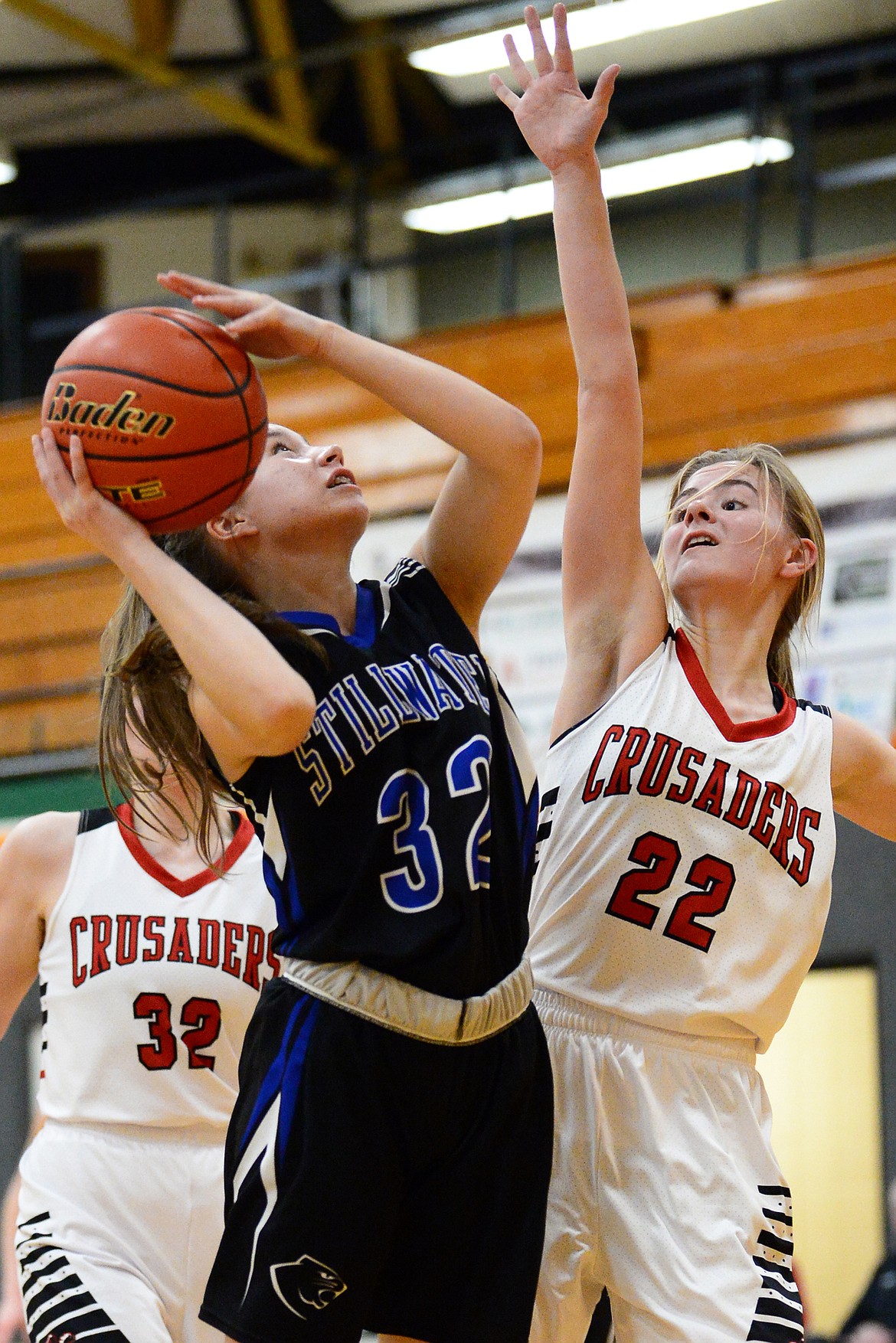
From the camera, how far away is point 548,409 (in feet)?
31.8

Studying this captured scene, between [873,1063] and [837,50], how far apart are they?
810 centimetres

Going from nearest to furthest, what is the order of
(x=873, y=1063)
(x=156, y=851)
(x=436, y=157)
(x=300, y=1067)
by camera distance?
(x=300, y=1067) → (x=156, y=851) → (x=873, y=1063) → (x=436, y=157)

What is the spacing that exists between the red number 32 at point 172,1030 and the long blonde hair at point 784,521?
55.8 inches

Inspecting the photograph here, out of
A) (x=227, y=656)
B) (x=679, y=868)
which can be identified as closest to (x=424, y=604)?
(x=227, y=656)

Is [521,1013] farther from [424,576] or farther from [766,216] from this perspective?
[766,216]

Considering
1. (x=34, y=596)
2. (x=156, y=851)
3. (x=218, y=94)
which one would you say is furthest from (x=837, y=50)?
(x=156, y=851)

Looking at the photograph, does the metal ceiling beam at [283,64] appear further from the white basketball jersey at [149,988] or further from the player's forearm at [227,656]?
the player's forearm at [227,656]

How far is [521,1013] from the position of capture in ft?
9.23

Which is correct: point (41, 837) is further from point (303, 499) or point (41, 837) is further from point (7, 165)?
point (7, 165)

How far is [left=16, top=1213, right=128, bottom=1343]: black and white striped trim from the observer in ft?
Result: 10.7

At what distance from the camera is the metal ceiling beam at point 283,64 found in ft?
42.1

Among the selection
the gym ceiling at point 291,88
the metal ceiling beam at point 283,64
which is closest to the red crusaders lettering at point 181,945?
the gym ceiling at point 291,88

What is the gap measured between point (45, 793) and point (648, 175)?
659 centimetres

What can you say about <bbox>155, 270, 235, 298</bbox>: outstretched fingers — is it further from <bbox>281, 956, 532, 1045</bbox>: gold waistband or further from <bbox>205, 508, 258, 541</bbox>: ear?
<bbox>281, 956, 532, 1045</bbox>: gold waistband
